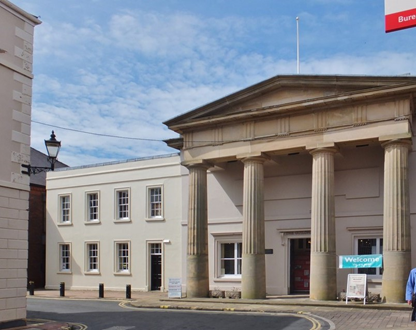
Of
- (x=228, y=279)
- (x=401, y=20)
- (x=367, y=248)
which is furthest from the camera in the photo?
(x=228, y=279)

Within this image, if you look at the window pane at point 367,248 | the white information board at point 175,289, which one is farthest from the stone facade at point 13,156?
the window pane at point 367,248

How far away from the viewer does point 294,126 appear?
23516 mm

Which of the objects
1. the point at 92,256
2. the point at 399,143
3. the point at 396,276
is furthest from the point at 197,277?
the point at 92,256

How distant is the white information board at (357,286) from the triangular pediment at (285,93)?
268 inches

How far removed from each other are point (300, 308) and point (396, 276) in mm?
3672

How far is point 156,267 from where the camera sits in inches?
1201

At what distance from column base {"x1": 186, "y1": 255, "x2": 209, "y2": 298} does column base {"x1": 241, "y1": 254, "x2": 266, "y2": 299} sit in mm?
2132

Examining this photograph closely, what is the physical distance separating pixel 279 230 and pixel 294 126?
5.12m

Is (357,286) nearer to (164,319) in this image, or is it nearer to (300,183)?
(300,183)

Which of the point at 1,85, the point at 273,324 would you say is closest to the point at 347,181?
the point at 273,324

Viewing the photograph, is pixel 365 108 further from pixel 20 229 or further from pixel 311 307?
pixel 20 229

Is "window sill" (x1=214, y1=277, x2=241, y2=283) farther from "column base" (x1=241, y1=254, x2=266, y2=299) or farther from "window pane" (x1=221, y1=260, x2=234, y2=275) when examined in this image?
"column base" (x1=241, y1=254, x2=266, y2=299)

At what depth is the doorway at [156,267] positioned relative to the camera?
30297 millimetres

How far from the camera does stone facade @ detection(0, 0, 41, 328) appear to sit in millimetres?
15820
